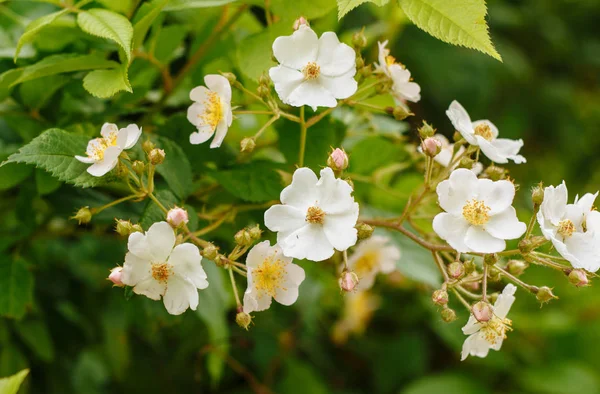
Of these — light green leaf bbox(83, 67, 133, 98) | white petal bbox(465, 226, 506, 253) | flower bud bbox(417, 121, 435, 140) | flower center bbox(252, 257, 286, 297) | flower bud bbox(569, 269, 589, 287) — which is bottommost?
flower center bbox(252, 257, 286, 297)

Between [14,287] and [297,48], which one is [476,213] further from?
[14,287]

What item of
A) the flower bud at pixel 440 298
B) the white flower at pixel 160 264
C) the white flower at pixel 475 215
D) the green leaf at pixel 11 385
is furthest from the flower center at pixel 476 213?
the green leaf at pixel 11 385

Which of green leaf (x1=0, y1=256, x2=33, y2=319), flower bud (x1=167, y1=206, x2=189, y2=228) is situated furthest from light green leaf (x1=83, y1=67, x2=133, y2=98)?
green leaf (x1=0, y1=256, x2=33, y2=319)

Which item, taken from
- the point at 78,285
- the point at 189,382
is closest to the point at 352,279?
the point at 78,285

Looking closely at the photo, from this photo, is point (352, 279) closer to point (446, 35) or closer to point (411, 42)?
point (446, 35)

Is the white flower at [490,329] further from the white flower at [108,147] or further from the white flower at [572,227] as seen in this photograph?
the white flower at [108,147]

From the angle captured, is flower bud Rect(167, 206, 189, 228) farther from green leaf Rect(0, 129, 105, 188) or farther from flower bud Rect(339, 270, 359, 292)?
flower bud Rect(339, 270, 359, 292)
